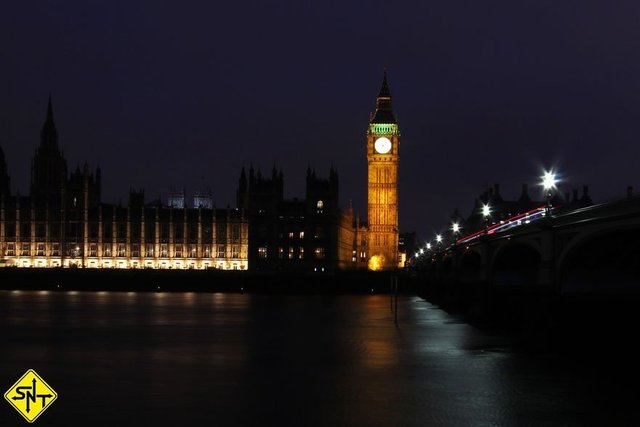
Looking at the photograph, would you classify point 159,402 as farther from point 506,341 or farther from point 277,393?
point 506,341

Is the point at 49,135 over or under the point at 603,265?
over

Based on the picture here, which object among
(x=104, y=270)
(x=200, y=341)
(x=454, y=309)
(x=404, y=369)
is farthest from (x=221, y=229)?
(x=404, y=369)

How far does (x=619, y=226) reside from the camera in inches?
1357

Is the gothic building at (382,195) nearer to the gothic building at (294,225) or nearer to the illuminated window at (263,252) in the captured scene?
the gothic building at (294,225)

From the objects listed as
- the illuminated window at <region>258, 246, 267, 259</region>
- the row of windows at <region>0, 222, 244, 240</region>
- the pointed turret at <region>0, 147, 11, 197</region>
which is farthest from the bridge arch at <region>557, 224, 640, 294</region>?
the pointed turret at <region>0, 147, 11, 197</region>

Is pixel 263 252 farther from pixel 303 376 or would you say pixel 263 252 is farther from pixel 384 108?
pixel 303 376

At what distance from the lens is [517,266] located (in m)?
67.6

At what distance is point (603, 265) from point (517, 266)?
63.0ft

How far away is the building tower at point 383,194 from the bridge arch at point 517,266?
9341 centimetres

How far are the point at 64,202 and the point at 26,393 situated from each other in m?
122

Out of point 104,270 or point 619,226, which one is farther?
point 104,270

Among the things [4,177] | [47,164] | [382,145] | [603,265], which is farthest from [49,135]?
[603,265]

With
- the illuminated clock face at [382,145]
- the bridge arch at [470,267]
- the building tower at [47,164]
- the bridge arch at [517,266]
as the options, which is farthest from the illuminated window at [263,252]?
the bridge arch at [517,266]

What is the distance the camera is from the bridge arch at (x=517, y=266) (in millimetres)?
61294
